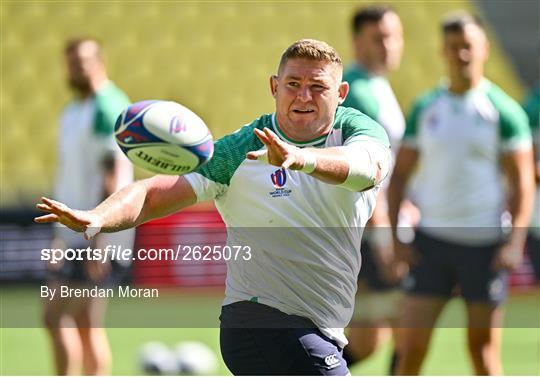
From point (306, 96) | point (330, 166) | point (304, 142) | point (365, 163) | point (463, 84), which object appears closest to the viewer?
point (330, 166)

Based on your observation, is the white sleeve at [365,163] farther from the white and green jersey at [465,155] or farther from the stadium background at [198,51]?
the stadium background at [198,51]

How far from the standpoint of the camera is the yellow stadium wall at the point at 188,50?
19.0m

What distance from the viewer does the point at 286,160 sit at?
13.1 ft

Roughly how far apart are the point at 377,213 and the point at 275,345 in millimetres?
3048

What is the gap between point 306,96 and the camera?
4441 millimetres

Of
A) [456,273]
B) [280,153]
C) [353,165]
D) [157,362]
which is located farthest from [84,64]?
[280,153]

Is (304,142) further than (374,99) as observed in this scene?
No

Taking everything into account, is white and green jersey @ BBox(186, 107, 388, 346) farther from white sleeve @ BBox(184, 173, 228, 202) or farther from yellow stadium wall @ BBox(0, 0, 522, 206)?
yellow stadium wall @ BBox(0, 0, 522, 206)

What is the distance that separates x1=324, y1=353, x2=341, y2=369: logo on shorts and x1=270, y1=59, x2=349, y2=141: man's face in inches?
33.9

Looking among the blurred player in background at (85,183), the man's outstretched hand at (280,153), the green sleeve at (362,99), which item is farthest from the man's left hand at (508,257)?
the man's outstretched hand at (280,153)

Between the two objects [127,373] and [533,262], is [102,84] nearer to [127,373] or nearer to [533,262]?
[127,373]

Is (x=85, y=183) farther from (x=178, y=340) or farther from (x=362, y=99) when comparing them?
(x=178, y=340)

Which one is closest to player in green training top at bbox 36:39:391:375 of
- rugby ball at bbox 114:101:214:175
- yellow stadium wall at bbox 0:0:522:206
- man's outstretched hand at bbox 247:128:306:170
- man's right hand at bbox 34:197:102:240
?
rugby ball at bbox 114:101:214:175

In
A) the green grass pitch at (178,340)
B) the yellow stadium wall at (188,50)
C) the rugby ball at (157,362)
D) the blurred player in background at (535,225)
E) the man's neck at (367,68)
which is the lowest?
the green grass pitch at (178,340)
